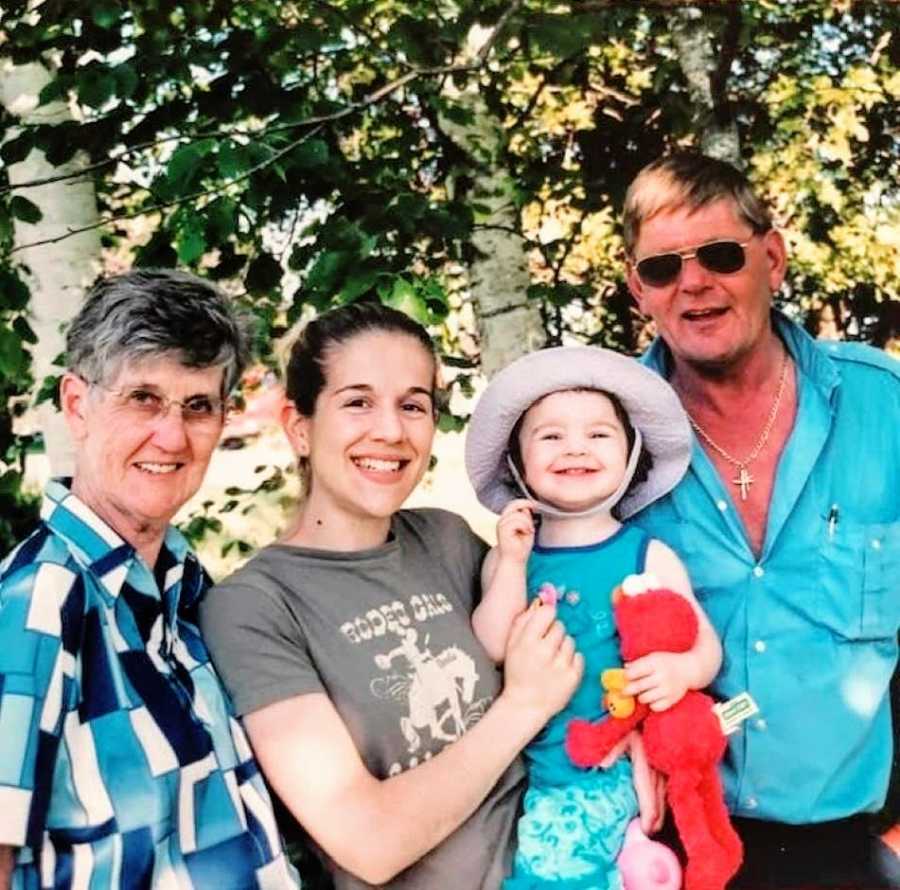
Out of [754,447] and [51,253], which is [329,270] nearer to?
[754,447]

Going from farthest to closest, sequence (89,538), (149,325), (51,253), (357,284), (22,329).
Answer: (51,253), (22,329), (357,284), (149,325), (89,538)

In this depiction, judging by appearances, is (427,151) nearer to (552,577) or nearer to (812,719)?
(552,577)

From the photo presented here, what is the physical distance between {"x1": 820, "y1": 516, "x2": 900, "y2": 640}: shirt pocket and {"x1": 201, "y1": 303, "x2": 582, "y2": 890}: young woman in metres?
0.75

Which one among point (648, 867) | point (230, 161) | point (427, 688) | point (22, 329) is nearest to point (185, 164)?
point (230, 161)

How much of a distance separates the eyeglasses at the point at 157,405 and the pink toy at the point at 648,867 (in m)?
1.24

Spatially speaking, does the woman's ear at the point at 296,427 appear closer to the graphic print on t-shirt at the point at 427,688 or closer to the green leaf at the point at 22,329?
the graphic print on t-shirt at the point at 427,688

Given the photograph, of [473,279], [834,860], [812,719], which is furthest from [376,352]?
[473,279]

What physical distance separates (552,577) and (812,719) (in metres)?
0.72

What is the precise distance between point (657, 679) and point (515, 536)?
17.2 inches

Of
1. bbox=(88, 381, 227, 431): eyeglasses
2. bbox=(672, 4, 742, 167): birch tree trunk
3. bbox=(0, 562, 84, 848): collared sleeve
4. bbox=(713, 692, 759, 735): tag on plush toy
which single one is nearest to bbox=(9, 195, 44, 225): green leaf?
bbox=(88, 381, 227, 431): eyeglasses

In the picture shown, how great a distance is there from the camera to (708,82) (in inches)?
177

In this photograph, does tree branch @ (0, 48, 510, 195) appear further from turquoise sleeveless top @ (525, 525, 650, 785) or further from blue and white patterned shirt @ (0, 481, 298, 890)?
turquoise sleeveless top @ (525, 525, 650, 785)

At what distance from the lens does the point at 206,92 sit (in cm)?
296

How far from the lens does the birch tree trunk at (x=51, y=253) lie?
370 centimetres
